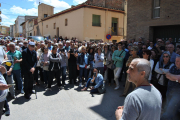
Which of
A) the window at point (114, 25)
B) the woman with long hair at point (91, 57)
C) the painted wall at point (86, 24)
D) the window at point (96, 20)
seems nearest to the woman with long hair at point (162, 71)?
the woman with long hair at point (91, 57)

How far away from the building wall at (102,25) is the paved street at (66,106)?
13.0 m

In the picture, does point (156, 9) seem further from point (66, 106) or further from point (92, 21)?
point (92, 21)

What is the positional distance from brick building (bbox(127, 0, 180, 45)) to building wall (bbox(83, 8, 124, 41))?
750cm

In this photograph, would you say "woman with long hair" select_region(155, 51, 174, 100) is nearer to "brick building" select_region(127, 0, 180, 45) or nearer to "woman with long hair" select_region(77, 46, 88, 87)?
"woman with long hair" select_region(77, 46, 88, 87)

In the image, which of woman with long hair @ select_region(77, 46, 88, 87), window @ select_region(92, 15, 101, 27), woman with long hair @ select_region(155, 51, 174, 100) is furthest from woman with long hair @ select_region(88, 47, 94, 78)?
window @ select_region(92, 15, 101, 27)

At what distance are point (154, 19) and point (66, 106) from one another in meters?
8.42

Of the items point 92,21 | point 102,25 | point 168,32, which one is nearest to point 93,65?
point 168,32

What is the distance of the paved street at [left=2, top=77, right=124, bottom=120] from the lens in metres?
4.11

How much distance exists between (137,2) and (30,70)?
357 inches

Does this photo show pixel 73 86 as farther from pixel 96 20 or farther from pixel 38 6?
pixel 38 6

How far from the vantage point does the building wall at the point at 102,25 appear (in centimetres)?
1803

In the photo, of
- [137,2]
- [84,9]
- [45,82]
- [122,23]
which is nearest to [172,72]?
[45,82]

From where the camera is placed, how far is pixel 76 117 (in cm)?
406

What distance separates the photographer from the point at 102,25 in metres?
19.4
